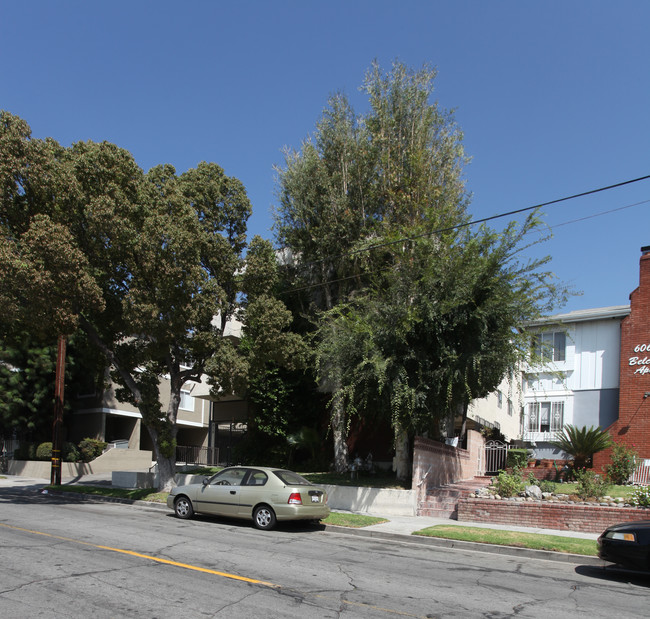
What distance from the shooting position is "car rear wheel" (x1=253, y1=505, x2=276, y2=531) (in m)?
13.1

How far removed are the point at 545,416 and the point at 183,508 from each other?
59.2ft

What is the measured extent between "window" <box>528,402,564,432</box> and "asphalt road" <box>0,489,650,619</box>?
51.4ft

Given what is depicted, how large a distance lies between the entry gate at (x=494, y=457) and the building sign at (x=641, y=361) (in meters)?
5.97

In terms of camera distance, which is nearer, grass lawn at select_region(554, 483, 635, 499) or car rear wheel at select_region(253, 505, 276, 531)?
car rear wheel at select_region(253, 505, 276, 531)

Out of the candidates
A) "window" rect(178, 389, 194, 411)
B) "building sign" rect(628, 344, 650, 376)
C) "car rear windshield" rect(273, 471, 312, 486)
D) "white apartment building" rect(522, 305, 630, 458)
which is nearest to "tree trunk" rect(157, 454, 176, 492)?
"car rear windshield" rect(273, 471, 312, 486)

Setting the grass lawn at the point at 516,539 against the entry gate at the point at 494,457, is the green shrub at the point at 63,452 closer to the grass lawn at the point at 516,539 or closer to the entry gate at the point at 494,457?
the entry gate at the point at 494,457

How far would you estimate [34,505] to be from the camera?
1669 centimetres

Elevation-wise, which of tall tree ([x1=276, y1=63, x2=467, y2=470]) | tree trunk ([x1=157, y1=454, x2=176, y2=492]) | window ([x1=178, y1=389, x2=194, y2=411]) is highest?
tall tree ([x1=276, y1=63, x2=467, y2=470])

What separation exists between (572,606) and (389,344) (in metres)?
10.0

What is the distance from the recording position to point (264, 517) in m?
13.2

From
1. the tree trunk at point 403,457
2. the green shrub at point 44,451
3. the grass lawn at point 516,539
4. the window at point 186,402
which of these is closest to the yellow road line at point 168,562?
the grass lawn at point 516,539

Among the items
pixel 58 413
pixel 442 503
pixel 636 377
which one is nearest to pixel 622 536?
pixel 442 503

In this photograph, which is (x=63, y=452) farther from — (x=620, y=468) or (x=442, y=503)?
(x=620, y=468)

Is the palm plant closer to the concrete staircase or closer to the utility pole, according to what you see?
the concrete staircase
